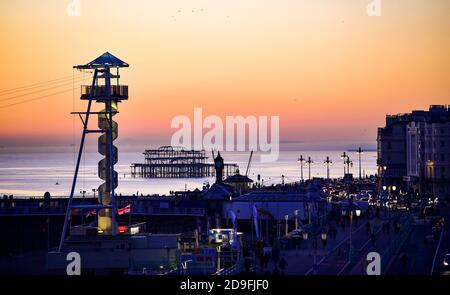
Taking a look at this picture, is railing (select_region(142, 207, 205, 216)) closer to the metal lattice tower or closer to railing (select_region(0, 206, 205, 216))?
railing (select_region(0, 206, 205, 216))

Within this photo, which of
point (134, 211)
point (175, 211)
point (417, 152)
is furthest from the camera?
point (417, 152)

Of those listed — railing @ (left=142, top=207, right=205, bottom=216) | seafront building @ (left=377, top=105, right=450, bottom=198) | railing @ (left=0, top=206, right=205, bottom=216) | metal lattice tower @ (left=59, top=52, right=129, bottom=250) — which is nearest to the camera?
metal lattice tower @ (left=59, top=52, right=129, bottom=250)

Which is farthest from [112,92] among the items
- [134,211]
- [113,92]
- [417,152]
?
[417,152]

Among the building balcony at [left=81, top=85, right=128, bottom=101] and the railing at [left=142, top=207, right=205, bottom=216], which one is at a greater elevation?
the building balcony at [left=81, top=85, right=128, bottom=101]

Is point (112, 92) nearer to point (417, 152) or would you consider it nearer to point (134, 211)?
point (134, 211)

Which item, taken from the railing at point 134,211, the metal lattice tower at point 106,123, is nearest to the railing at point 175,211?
the railing at point 134,211

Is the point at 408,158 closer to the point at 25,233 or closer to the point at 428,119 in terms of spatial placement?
the point at 428,119

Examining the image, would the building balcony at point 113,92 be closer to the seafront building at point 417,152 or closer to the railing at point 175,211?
the railing at point 175,211

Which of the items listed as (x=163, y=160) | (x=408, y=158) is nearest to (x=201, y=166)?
(x=163, y=160)

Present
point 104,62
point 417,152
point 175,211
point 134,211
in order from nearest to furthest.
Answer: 1. point 104,62
2. point 134,211
3. point 175,211
4. point 417,152

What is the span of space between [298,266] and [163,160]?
154194 mm

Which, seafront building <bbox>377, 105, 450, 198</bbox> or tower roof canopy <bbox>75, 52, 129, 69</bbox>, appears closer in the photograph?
tower roof canopy <bbox>75, 52, 129, 69</bbox>

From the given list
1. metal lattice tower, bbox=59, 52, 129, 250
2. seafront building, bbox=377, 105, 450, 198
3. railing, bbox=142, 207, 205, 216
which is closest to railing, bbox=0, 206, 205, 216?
railing, bbox=142, 207, 205, 216

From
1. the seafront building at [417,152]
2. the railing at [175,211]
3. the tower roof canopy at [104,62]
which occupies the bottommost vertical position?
the railing at [175,211]
